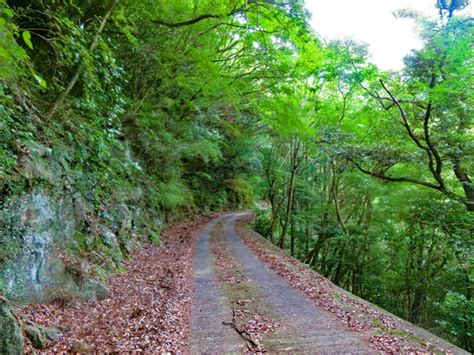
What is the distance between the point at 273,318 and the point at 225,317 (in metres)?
0.87

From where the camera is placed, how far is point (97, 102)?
6.34 m

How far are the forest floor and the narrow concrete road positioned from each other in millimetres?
15

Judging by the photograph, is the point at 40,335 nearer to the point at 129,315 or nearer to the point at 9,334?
the point at 9,334

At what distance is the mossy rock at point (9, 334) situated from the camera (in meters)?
2.69

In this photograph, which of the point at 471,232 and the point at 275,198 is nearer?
the point at 471,232

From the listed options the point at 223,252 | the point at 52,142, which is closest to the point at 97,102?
the point at 52,142

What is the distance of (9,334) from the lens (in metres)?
2.74

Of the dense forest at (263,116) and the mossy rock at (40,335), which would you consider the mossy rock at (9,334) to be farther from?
the dense forest at (263,116)

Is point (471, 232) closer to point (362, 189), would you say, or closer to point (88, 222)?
point (362, 189)

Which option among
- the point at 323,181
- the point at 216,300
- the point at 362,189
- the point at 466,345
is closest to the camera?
the point at 216,300

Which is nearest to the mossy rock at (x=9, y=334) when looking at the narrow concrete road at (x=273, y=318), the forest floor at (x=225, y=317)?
the forest floor at (x=225, y=317)

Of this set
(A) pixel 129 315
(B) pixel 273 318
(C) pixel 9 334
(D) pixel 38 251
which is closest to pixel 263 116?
(B) pixel 273 318

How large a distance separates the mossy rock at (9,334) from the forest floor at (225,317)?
55cm

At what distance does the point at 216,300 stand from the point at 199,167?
17155 millimetres
